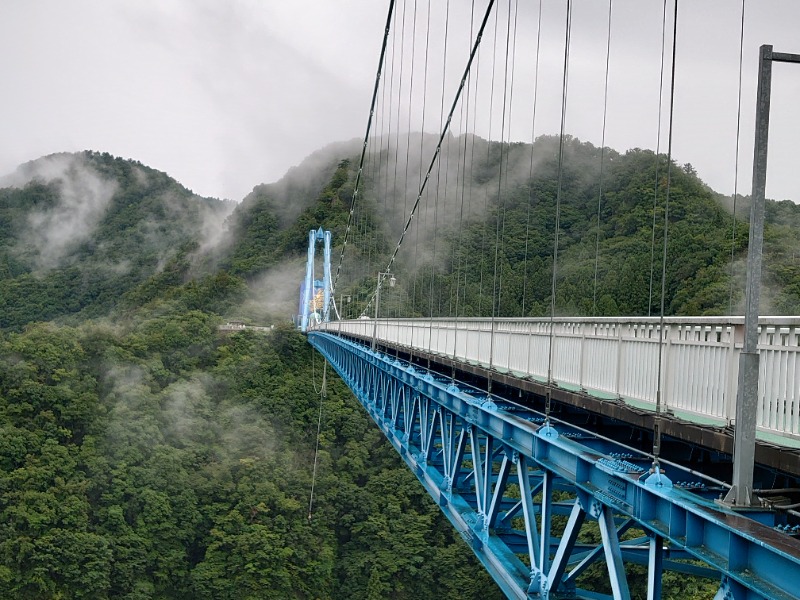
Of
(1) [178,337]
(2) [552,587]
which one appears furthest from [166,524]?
(2) [552,587]

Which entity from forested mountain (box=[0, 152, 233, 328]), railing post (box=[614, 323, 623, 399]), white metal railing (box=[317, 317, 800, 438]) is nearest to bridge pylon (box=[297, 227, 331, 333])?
forested mountain (box=[0, 152, 233, 328])

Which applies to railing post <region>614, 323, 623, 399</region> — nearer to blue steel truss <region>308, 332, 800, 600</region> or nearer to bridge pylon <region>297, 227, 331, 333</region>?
blue steel truss <region>308, 332, 800, 600</region>

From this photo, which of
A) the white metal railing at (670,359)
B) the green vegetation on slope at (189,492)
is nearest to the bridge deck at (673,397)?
the white metal railing at (670,359)

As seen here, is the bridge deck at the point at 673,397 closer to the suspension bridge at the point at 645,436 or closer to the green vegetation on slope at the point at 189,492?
the suspension bridge at the point at 645,436

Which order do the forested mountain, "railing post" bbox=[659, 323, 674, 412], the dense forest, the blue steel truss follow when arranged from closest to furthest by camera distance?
the blue steel truss, "railing post" bbox=[659, 323, 674, 412], the dense forest, the forested mountain

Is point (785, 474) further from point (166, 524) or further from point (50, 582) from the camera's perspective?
point (166, 524)

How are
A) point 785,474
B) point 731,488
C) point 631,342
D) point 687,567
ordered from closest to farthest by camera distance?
point 731,488 < point 785,474 < point 687,567 < point 631,342
